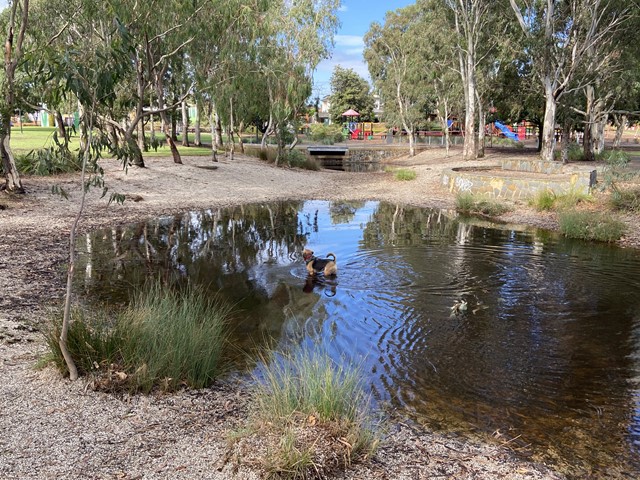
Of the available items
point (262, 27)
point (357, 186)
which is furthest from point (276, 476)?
point (357, 186)

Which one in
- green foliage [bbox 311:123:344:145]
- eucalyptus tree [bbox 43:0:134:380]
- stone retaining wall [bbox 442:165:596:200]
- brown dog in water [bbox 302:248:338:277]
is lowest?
brown dog in water [bbox 302:248:338:277]

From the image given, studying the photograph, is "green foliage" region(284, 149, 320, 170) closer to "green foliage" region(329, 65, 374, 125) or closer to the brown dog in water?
the brown dog in water

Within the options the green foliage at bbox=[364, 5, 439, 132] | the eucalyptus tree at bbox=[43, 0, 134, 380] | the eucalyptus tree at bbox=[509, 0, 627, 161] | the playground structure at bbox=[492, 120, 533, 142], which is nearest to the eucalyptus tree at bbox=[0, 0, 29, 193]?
the eucalyptus tree at bbox=[43, 0, 134, 380]

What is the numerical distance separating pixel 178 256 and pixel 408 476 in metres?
7.62

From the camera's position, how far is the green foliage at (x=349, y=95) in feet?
243

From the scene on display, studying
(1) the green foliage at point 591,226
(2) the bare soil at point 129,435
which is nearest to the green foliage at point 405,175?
(1) the green foliage at point 591,226

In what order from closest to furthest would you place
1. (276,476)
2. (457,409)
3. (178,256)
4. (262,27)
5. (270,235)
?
1. (276,476)
2. (457,409)
3. (178,256)
4. (270,235)
5. (262,27)

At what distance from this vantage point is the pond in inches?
188

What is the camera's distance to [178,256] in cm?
1041

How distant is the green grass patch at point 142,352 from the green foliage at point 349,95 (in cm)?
6991

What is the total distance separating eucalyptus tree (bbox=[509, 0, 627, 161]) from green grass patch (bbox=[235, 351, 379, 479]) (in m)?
23.3

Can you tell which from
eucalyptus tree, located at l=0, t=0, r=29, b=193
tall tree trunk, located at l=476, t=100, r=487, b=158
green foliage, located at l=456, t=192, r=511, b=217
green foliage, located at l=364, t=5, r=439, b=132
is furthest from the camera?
green foliage, located at l=364, t=5, r=439, b=132

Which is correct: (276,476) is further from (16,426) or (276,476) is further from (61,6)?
(61,6)

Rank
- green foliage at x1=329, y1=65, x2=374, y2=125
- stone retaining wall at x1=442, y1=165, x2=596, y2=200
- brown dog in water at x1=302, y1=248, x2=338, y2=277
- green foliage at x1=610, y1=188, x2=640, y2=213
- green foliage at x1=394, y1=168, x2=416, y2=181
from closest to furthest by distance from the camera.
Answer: brown dog in water at x1=302, y1=248, x2=338, y2=277
green foliage at x1=610, y1=188, x2=640, y2=213
stone retaining wall at x1=442, y1=165, x2=596, y2=200
green foliage at x1=394, y1=168, x2=416, y2=181
green foliage at x1=329, y1=65, x2=374, y2=125
